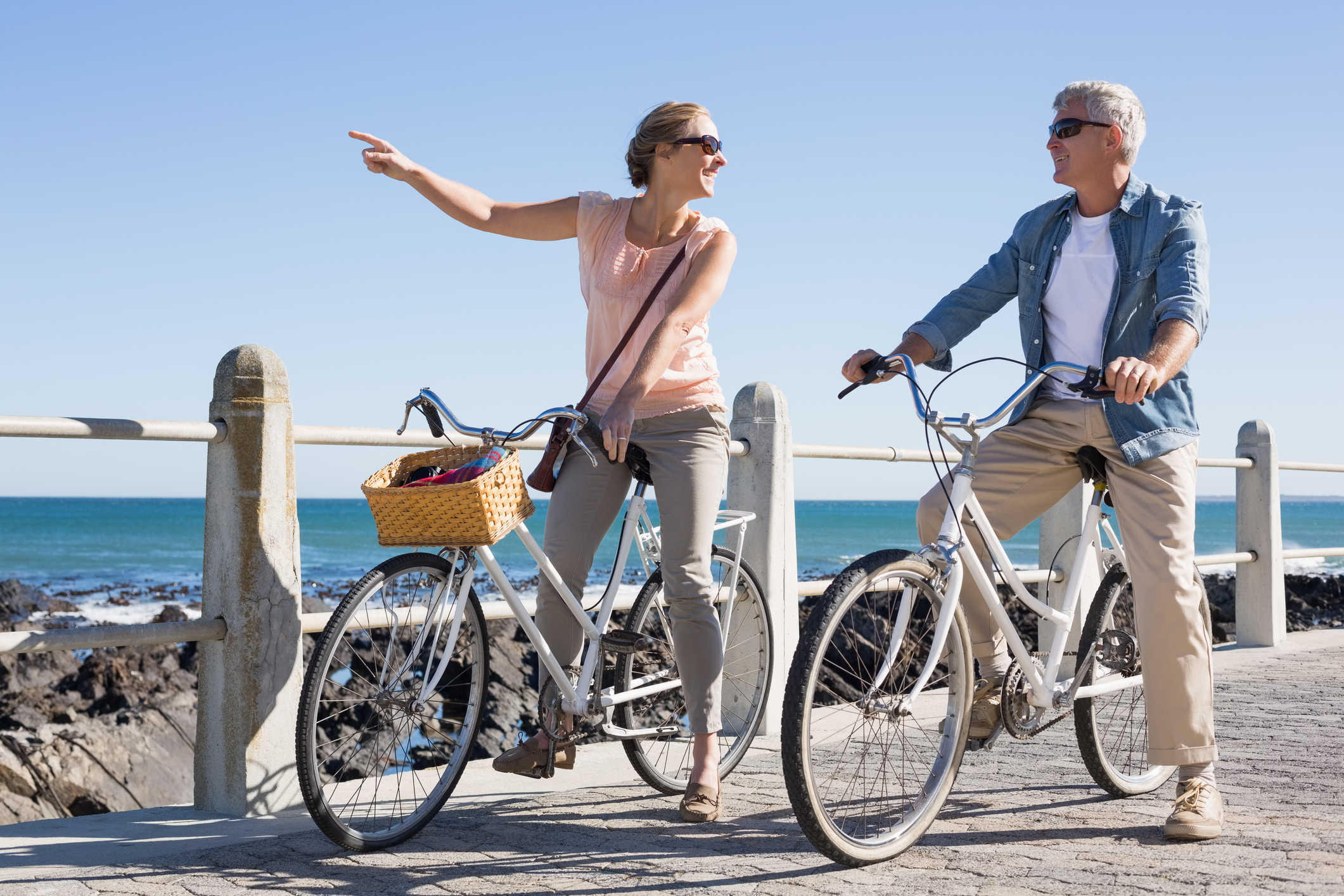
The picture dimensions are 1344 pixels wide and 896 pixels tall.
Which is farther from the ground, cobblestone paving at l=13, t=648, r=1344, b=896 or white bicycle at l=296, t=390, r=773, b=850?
white bicycle at l=296, t=390, r=773, b=850

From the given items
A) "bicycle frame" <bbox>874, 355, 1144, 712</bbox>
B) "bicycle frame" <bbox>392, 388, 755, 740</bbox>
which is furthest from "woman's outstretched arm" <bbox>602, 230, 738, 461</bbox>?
"bicycle frame" <bbox>874, 355, 1144, 712</bbox>

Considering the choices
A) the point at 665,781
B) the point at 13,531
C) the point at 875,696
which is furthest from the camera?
the point at 13,531

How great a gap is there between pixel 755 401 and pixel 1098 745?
191 centimetres

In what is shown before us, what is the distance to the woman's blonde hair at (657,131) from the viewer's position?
3404 millimetres

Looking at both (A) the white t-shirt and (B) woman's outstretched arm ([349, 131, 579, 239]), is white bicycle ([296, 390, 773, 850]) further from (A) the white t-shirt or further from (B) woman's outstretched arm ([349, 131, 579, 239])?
(A) the white t-shirt

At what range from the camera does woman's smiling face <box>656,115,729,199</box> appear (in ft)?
11.1

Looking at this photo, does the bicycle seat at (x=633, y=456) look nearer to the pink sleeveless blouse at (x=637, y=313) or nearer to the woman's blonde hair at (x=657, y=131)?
the pink sleeveless blouse at (x=637, y=313)

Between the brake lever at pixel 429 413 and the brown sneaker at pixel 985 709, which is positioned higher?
the brake lever at pixel 429 413

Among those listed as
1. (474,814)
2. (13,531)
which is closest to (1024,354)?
(474,814)

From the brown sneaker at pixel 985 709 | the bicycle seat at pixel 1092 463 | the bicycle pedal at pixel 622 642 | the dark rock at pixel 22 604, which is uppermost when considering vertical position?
the bicycle seat at pixel 1092 463

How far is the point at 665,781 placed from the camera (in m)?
3.81

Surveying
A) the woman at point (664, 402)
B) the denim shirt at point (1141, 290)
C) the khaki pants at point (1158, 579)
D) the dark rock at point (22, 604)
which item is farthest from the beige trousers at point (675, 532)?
the dark rock at point (22, 604)

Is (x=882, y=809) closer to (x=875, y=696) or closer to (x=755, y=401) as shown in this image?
(x=875, y=696)

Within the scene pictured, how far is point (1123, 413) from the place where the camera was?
326 cm
